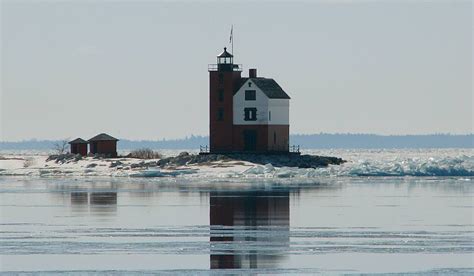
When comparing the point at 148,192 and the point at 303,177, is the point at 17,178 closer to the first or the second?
the point at 303,177

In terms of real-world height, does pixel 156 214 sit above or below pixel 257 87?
below

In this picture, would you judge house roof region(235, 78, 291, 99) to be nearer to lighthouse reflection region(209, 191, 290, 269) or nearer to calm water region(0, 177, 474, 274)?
calm water region(0, 177, 474, 274)

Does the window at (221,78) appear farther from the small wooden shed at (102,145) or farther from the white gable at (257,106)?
the small wooden shed at (102,145)

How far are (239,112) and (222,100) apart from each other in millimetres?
1354

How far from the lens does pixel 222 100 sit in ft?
285

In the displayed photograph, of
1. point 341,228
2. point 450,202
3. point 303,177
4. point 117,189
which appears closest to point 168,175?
point 303,177

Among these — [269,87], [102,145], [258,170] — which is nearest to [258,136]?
[269,87]

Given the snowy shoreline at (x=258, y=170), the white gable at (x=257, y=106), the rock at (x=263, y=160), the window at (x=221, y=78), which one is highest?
the window at (x=221, y=78)

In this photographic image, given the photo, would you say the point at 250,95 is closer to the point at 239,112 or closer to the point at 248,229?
the point at 239,112

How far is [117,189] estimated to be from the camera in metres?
61.8

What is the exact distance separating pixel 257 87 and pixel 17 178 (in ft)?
54.4

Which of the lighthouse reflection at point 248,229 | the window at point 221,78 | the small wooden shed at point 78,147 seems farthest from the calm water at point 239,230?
the small wooden shed at point 78,147

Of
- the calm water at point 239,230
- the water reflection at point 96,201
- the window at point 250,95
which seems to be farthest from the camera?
the window at point 250,95

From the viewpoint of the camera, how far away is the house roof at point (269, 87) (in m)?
87.0
